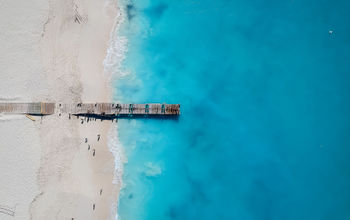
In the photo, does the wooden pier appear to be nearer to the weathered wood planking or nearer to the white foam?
the weathered wood planking

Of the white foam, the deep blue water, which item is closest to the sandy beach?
the white foam

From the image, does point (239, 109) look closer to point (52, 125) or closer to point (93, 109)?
point (93, 109)

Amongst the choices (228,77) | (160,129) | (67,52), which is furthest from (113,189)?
(228,77)

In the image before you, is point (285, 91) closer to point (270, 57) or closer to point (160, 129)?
point (270, 57)

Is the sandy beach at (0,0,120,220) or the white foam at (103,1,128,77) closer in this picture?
the sandy beach at (0,0,120,220)

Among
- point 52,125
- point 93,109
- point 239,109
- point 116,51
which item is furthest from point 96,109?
point 239,109

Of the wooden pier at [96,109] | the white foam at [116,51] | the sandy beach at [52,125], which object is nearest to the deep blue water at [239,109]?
the white foam at [116,51]
